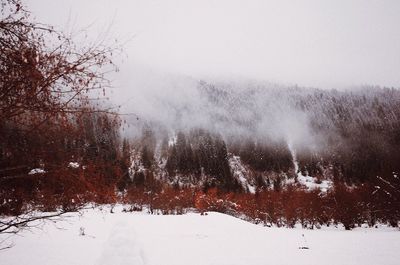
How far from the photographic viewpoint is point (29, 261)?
335 inches

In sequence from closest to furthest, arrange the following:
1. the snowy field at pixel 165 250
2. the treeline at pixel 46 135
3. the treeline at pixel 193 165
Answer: the treeline at pixel 46 135 → the snowy field at pixel 165 250 → the treeline at pixel 193 165

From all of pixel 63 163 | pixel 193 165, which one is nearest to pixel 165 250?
pixel 63 163

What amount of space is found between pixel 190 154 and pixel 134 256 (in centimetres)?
17845

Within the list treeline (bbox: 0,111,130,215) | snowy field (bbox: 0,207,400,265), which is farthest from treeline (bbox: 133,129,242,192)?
treeline (bbox: 0,111,130,215)

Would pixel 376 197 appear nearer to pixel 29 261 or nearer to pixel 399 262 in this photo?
pixel 399 262

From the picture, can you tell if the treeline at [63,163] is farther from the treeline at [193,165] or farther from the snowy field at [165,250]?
the treeline at [193,165]

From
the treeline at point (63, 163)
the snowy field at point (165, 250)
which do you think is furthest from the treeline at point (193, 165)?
the treeline at point (63, 163)

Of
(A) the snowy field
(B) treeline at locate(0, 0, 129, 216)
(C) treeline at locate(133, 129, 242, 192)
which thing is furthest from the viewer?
(C) treeline at locate(133, 129, 242, 192)

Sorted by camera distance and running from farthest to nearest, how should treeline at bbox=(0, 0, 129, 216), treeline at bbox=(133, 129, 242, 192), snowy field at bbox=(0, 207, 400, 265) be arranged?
treeline at bbox=(133, 129, 242, 192), snowy field at bbox=(0, 207, 400, 265), treeline at bbox=(0, 0, 129, 216)

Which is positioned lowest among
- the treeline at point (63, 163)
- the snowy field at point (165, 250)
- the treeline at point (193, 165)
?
the treeline at point (193, 165)

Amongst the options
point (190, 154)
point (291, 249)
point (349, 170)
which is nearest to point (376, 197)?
point (291, 249)

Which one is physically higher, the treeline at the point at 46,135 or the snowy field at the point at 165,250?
the treeline at the point at 46,135

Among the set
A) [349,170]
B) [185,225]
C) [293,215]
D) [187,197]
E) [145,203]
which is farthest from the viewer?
[349,170]

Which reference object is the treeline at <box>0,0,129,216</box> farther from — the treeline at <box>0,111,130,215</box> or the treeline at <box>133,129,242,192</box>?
the treeline at <box>133,129,242,192</box>
